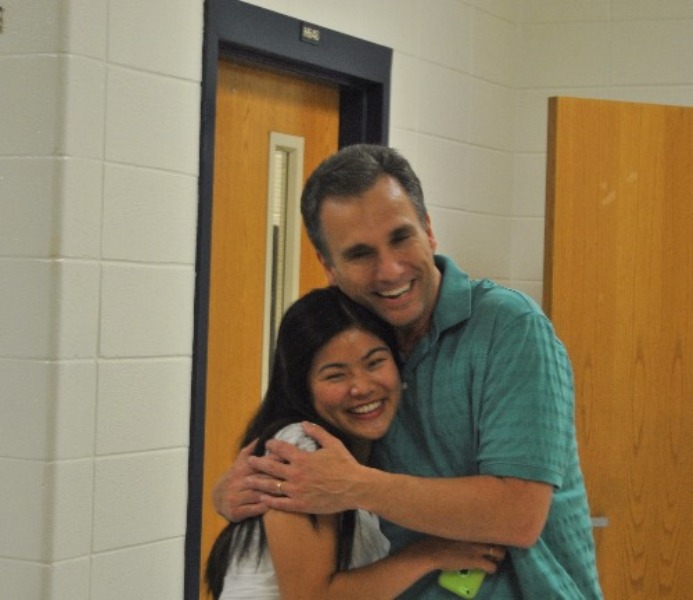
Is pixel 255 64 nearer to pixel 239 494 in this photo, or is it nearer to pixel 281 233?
pixel 281 233

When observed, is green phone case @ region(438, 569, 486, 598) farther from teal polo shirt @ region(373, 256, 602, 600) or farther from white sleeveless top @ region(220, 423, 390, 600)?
white sleeveless top @ region(220, 423, 390, 600)

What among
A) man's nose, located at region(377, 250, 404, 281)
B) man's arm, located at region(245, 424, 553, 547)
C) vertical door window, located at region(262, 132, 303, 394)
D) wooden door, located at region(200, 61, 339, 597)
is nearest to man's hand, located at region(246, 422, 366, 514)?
man's arm, located at region(245, 424, 553, 547)

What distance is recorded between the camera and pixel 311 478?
4.88ft

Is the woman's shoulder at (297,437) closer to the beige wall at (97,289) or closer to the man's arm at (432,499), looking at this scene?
the man's arm at (432,499)

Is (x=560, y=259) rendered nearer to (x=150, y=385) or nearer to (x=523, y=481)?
(x=150, y=385)

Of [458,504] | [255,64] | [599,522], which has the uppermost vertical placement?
[255,64]

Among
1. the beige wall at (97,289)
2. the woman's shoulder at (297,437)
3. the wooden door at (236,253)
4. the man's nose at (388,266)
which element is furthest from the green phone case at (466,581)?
the wooden door at (236,253)

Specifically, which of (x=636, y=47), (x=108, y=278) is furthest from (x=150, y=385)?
(x=636, y=47)

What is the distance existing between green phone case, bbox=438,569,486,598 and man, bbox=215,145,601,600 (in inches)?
0.7

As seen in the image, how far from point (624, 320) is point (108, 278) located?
4.72 feet

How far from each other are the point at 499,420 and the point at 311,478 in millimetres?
239

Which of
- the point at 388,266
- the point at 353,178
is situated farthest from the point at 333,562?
the point at 353,178

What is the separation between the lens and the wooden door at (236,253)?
284 cm

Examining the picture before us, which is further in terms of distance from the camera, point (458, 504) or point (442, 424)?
point (442, 424)
